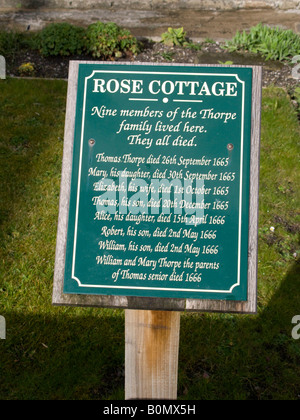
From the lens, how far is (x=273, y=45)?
6699 millimetres

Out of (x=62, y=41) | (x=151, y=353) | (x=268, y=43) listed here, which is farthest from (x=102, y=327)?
(x=268, y=43)

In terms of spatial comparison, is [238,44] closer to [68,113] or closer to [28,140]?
[28,140]

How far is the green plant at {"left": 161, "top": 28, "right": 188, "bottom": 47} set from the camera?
22.7 ft

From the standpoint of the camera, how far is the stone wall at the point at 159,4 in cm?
850

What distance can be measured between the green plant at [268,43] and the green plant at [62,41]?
2128mm

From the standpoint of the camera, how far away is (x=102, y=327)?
365 centimetres

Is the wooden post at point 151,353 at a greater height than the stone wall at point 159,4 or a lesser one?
lesser

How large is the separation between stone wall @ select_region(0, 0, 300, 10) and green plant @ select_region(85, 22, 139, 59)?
2.02 metres

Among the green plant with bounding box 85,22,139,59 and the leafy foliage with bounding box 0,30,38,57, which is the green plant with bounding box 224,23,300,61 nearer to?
the green plant with bounding box 85,22,139,59

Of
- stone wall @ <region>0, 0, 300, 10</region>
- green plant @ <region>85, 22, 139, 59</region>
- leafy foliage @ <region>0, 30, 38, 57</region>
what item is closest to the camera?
green plant @ <region>85, 22, 139, 59</region>

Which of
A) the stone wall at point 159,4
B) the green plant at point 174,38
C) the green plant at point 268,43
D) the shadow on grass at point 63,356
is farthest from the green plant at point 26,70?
the shadow on grass at point 63,356

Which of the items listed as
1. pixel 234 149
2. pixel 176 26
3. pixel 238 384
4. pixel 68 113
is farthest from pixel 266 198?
pixel 176 26

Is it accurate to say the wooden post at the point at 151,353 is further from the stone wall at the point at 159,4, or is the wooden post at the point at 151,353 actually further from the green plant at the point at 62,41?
the stone wall at the point at 159,4

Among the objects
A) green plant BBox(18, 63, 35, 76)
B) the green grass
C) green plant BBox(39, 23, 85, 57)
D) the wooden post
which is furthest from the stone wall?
the wooden post
